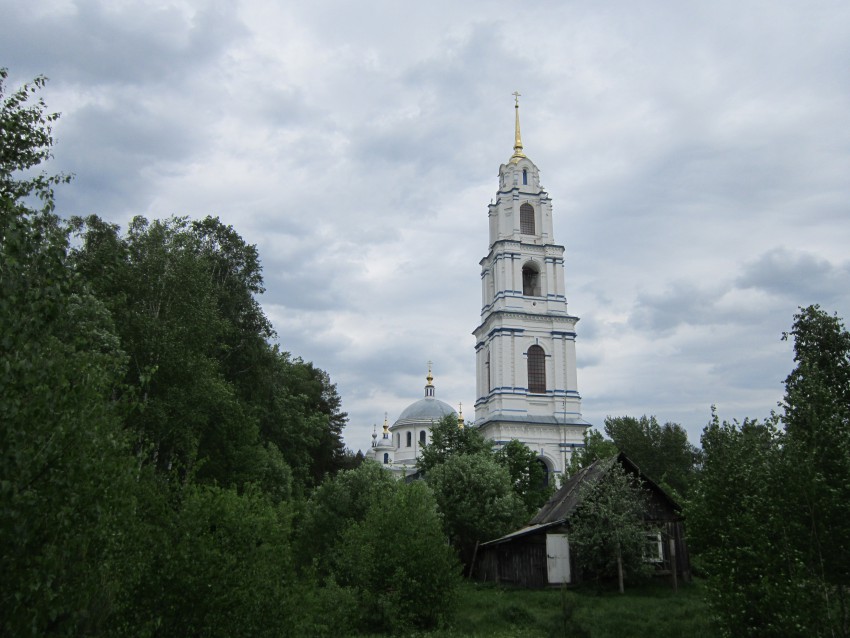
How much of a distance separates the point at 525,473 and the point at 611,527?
62.8ft

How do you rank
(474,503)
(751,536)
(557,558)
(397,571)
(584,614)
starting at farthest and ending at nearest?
1. (474,503)
2. (557,558)
3. (584,614)
4. (397,571)
5. (751,536)

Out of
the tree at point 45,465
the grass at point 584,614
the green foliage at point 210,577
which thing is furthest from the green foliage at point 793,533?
the tree at point 45,465

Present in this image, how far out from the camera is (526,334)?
58.7 metres

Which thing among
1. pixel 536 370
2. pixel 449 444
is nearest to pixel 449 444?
pixel 449 444

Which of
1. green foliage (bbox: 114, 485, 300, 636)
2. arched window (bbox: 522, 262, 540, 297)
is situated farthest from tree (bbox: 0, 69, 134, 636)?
arched window (bbox: 522, 262, 540, 297)

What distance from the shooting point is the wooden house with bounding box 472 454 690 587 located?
30031mm

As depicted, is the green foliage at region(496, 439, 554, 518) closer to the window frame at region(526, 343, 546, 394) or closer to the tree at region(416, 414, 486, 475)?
the tree at region(416, 414, 486, 475)

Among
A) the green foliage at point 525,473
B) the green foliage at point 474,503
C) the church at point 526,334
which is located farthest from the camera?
Answer: the church at point 526,334

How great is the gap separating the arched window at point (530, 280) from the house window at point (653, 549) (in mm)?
33058

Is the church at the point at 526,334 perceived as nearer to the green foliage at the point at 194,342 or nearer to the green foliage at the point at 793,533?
the green foliage at the point at 194,342

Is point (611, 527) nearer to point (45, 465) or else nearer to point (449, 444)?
point (449, 444)

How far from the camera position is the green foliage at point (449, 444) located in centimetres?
4531

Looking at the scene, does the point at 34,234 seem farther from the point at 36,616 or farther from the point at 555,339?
the point at 555,339

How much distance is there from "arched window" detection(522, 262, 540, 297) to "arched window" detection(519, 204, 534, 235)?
2.91 meters
